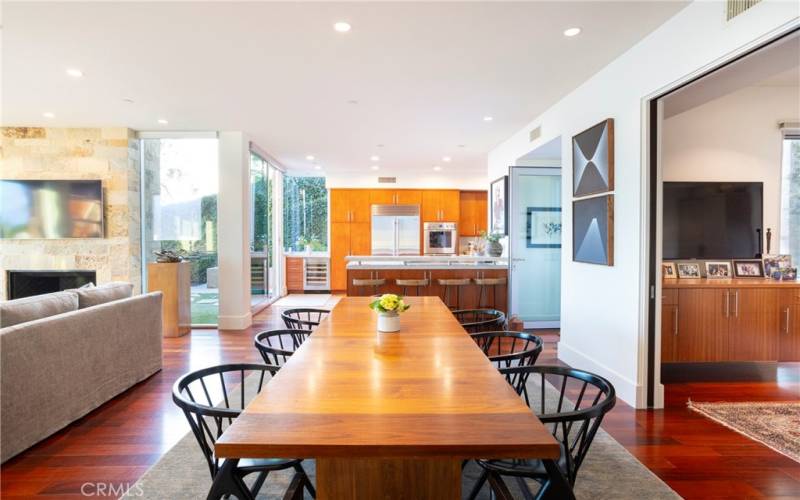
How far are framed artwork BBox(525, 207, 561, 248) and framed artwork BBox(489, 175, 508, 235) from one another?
435 millimetres

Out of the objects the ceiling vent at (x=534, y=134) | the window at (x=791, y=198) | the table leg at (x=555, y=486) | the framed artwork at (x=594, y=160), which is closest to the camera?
the table leg at (x=555, y=486)

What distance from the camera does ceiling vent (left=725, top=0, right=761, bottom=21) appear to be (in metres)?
2.08

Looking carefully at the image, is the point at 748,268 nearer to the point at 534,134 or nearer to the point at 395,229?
the point at 534,134

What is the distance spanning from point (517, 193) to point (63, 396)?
5070 mm

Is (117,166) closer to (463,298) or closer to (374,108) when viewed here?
(374,108)

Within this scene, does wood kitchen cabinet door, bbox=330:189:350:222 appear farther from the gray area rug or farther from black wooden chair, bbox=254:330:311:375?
the gray area rug

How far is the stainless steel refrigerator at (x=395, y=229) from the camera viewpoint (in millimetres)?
8734

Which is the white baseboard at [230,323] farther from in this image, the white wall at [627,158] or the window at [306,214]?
the white wall at [627,158]

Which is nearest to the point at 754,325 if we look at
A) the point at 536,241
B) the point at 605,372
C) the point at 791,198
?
the point at 605,372

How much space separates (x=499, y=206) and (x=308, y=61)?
390 centimetres

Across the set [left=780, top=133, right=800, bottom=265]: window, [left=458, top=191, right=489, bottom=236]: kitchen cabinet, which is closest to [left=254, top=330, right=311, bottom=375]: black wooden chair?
[left=780, top=133, right=800, bottom=265]: window

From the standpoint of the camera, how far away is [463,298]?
5.36 metres

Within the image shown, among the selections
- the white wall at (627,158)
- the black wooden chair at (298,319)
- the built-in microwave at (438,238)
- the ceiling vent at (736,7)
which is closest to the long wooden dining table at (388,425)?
the black wooden chair at (298,319)

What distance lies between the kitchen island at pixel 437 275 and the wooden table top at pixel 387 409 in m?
3.15
